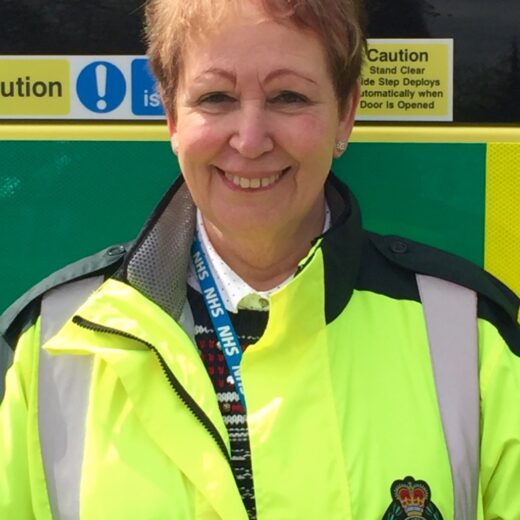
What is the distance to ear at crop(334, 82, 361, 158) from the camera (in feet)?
6.08

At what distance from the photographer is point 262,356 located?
172 centimetres

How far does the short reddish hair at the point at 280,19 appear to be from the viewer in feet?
5.61

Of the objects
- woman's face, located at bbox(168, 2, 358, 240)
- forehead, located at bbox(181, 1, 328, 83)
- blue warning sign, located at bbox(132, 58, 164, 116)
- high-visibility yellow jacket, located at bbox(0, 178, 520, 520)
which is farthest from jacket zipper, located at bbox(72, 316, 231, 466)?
blue warning sign, located at bbox(132, 58, 164, 116)

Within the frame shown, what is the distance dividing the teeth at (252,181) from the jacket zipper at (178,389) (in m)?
0.31

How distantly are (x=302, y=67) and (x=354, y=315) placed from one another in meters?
0.43

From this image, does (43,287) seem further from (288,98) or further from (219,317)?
(288,98)

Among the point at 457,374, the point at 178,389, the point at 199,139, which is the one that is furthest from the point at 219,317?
the point at 457,374

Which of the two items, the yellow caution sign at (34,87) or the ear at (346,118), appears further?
the yellow caution sign at (34,87)

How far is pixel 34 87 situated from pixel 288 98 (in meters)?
0.92

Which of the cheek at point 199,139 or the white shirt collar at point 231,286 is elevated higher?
the cheek at point 199,139

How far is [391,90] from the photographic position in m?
2.38

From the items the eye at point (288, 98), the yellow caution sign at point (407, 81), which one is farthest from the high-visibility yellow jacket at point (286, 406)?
the yellow caution sign at point (407, 81)

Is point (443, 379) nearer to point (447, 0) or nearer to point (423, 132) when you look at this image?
point (423, 132)

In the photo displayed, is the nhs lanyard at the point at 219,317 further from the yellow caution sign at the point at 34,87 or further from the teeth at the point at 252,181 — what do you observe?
the yellow caution sign at the point at 34,87
